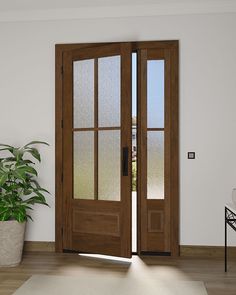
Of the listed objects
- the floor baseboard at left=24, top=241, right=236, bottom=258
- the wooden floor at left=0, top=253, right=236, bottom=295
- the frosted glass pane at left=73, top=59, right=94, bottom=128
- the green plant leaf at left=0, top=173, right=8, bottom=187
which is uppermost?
the frosted glass pane at left=73, top=59, right=94, bottom=128

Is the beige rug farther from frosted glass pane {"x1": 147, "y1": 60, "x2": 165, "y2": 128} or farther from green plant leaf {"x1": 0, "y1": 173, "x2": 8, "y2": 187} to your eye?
frosted glass pane {"x1": 147, "y1": 60, "x2": 165, "y2": 128}

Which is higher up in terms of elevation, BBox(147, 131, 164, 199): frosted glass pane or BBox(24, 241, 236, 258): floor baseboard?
BBox(147, 131, 164, 199): frosted glass pane

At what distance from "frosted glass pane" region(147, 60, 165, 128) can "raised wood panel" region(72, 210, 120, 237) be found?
1132mm

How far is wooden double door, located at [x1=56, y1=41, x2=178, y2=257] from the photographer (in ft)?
14.3

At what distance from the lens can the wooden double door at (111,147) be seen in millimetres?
4359

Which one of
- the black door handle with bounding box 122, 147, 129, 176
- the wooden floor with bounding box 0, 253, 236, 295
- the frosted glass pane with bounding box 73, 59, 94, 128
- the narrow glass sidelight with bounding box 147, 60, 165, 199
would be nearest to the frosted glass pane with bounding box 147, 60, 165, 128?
the narrow glass sidelight with bounding box 147, 60, 165, 199

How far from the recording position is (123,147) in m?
4.28

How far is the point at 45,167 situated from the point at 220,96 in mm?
2125

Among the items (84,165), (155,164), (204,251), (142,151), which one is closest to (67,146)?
(84,165)

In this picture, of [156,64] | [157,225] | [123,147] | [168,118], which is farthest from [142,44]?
[157,225]

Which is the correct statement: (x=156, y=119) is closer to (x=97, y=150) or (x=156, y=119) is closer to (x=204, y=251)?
(x=97, y=150)

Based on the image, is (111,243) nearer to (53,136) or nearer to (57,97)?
(53,136)

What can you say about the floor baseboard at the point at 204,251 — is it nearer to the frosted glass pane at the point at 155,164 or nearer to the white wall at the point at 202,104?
the white wall at the point at 202,104

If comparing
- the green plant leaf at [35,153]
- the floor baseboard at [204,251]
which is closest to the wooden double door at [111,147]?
the floor baseboard at [204,251]
